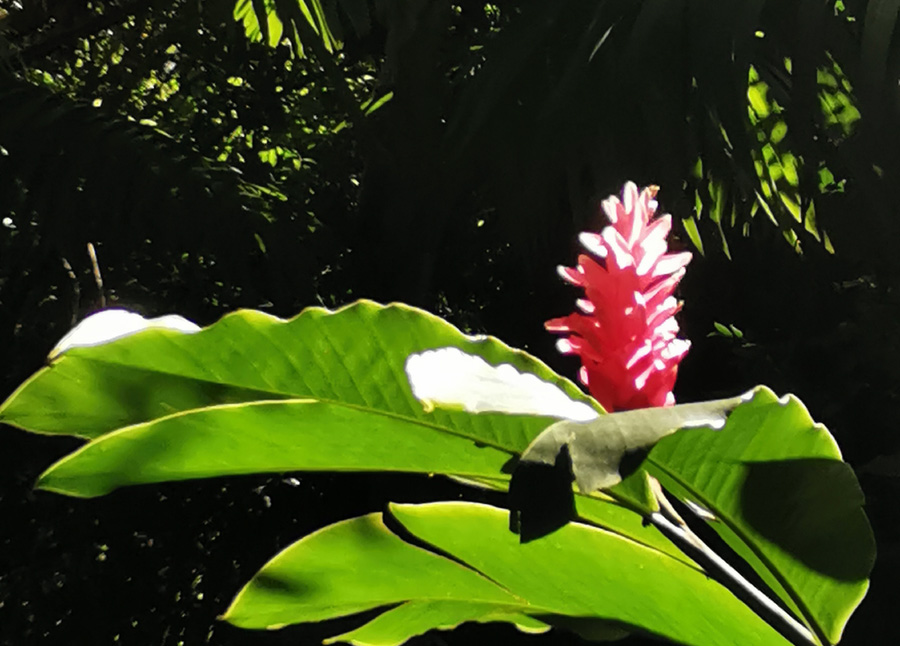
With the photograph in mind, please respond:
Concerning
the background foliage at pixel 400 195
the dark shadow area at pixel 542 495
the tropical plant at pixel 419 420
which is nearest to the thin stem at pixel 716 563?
the tropical plant at pixel 419 420

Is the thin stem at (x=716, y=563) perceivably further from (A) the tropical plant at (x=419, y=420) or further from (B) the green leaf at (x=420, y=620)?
(B) the green leaf at (x=420, y=620)

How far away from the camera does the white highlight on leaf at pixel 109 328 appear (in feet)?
0.98

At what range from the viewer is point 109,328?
31 cm

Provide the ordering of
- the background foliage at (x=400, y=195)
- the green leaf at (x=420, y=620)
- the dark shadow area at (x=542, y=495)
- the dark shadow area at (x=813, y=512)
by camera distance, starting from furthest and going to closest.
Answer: the background foliage at (x=400, y=195) < the green leaf at (x=420, y=620) < the dark shadow area at (x=813, y=512) < the dark shadow area at (x=542, y=495)

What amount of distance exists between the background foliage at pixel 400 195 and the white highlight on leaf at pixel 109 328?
0.64 meters

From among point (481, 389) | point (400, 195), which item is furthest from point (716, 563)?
point (400, 195)

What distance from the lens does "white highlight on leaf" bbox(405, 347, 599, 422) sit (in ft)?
0.77

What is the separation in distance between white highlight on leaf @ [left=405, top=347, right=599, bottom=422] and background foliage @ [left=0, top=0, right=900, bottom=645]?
24.1 inches

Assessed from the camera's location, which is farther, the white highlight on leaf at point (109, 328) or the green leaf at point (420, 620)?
the green leaf at point (420, 620)

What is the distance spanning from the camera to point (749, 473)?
12.6 inches

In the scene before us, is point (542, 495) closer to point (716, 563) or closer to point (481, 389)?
point (481, 389)

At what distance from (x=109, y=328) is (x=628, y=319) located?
198 millimetres

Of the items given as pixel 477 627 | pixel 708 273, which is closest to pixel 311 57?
pixel 708 273

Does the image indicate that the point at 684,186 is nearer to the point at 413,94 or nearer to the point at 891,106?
the point at 891,106
